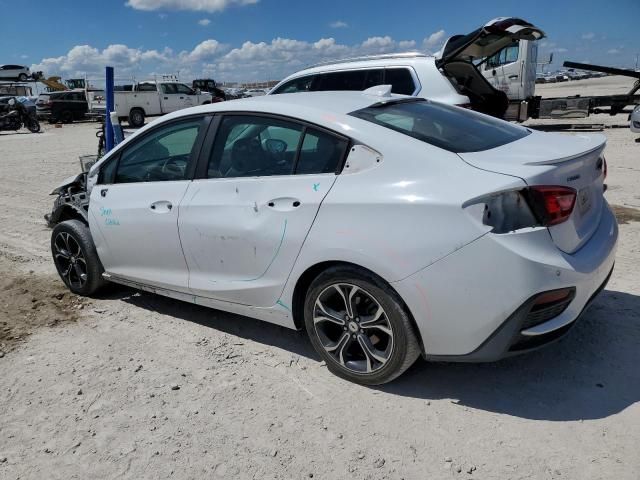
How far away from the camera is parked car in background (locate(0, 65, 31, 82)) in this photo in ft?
160

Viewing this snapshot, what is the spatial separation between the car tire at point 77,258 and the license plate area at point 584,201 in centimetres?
365

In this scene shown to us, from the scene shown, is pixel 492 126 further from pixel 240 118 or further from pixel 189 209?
pixel 189 209

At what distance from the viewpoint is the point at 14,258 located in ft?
19.1

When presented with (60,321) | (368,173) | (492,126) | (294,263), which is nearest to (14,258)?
(60,321)

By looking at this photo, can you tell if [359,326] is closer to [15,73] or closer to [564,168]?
[564,168]

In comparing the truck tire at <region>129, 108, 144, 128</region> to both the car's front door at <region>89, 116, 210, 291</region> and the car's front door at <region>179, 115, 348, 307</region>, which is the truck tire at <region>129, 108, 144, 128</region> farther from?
the car's front door at <region>179, 115, 348, 307</region>

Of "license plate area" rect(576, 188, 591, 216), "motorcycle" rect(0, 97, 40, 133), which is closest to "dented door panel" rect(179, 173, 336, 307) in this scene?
"license plate area" rect(576, 188, 591, 216)

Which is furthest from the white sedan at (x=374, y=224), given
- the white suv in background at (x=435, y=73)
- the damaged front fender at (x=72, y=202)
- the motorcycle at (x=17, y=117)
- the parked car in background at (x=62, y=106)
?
the parked car in background at (x=62, y=106)

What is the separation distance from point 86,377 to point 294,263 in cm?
156

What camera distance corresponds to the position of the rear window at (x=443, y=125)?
2889mm

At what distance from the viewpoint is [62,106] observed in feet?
101

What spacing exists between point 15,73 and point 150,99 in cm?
3061

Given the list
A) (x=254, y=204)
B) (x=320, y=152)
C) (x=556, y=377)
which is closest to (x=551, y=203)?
(x=556, y=377)

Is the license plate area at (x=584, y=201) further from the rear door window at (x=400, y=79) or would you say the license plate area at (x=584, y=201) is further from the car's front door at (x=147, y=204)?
the rear door window at (x=400, y=79)
